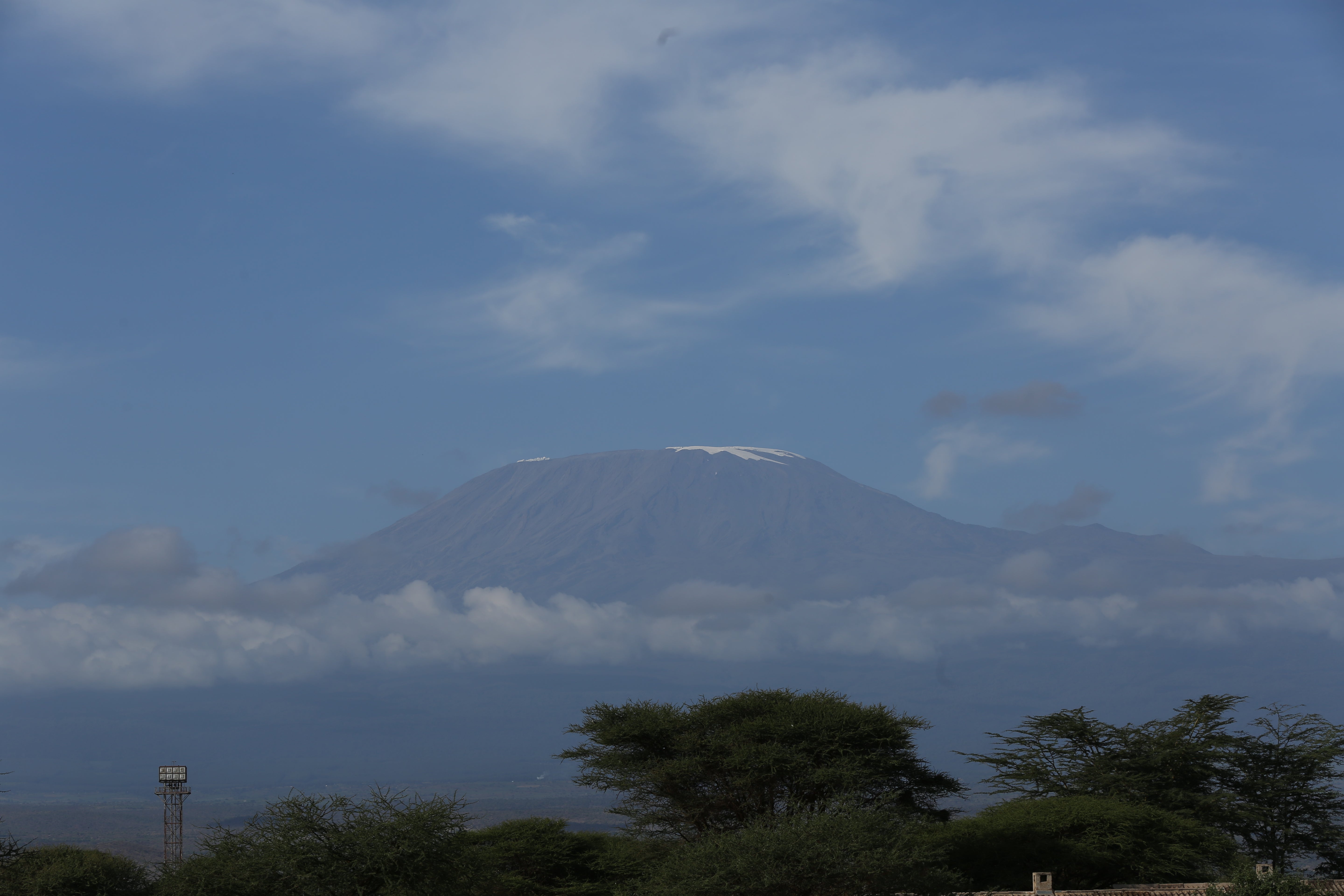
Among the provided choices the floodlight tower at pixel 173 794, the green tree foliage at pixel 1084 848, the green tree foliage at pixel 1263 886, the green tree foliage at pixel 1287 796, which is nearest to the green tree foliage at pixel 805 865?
the green tree foliage at pixel 1263 886

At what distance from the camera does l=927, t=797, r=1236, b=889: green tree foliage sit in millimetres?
49656

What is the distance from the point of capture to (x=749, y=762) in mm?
49906

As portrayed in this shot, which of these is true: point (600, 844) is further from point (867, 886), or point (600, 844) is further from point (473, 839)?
point (867, 886)

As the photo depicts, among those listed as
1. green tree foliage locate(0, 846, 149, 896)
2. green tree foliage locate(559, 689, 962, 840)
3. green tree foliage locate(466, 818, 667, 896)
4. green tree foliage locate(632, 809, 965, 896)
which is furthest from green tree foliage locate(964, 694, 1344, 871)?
green tree foliage locate(0, 846, 149, 896)

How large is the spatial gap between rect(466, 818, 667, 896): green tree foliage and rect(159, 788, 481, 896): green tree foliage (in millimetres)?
15217

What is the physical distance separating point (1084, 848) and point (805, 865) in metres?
19.5

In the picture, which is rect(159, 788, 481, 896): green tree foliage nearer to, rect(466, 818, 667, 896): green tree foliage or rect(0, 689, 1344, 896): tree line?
rect(0, 689, 1344, 896): tree line

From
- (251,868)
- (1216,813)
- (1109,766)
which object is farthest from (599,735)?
(1216,813)

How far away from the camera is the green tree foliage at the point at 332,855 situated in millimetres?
35594

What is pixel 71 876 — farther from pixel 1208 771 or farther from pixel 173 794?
pixel 1208 771

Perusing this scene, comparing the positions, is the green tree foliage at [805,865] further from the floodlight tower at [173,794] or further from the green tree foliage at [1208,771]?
the floodlight tower at [173,794]

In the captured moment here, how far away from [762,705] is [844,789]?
21.4ft

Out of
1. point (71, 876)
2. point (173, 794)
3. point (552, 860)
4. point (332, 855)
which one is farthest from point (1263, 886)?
point (173, 794)

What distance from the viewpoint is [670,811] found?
52156mm
